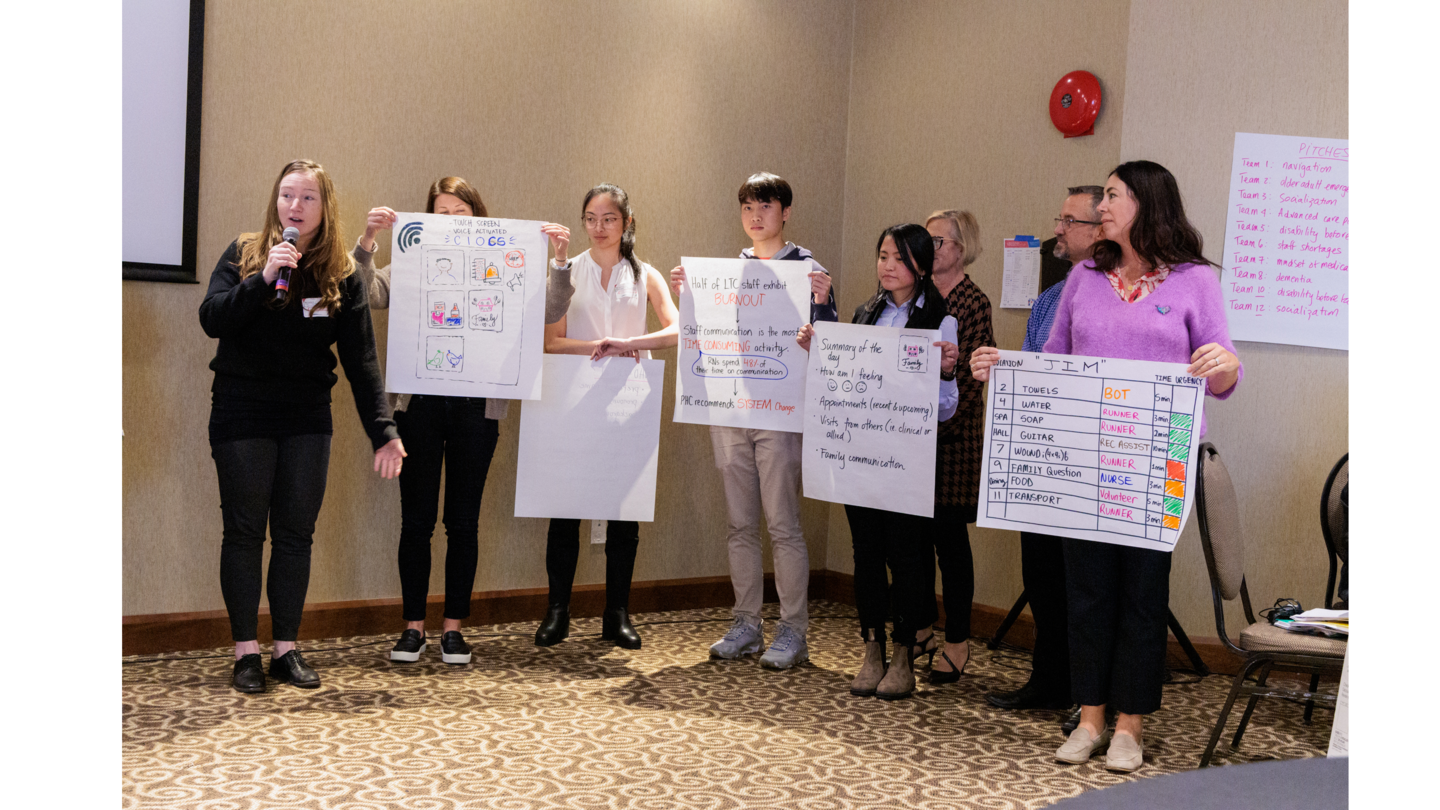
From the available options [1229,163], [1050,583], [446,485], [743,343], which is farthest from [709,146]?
[1050,583]

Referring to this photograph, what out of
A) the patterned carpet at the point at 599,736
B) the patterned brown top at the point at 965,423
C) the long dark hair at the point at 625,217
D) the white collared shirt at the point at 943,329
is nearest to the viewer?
the patterned carpet at the point at 599,736

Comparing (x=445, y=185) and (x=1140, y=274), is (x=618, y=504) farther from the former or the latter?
(x=1140, y=274)

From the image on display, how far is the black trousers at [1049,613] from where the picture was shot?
3363 millimetres

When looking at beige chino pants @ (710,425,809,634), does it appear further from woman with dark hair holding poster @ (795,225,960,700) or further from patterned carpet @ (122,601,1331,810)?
woman with dark hair holding poster @ (795,225,960,700)

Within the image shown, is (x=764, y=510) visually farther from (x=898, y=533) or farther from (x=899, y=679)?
(x=899, y=679)

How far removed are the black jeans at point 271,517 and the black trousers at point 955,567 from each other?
199 cm

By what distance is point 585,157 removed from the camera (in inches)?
175

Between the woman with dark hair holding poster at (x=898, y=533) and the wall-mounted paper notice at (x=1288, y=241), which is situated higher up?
the wall-mounted paper notice at (x=1288, y=241)

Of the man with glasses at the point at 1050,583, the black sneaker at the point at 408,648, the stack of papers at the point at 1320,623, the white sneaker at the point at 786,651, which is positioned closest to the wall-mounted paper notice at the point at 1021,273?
the man with glasses at the point at 1050,583

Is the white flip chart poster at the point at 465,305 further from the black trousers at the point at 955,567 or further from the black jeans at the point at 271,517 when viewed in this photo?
the black trousers at the point at 955,567

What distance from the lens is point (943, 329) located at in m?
3.36

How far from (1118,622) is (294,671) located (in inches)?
92.9

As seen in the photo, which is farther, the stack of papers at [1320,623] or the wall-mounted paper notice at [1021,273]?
the wall-mounted paper notice at [1021,273]

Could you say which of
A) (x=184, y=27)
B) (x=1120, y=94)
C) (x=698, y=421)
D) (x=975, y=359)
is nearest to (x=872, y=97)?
(x=1120, y=94)
